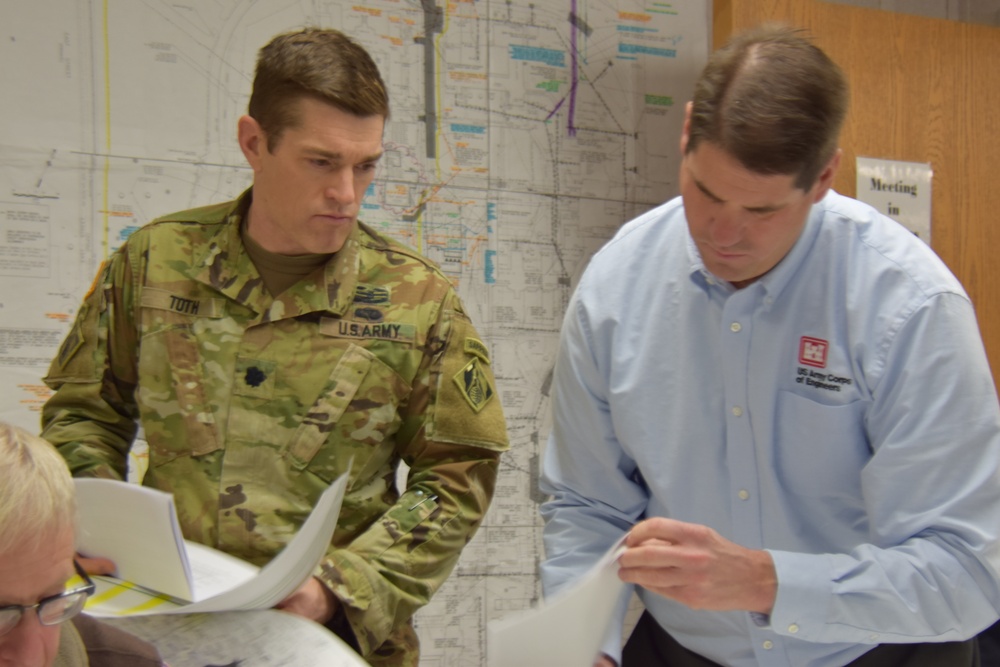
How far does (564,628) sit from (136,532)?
0.55 meters

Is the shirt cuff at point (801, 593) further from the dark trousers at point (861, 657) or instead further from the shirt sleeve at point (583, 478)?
the shirt sleeve at point (583, 478)

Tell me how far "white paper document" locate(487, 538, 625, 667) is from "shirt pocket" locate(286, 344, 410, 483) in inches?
17.3

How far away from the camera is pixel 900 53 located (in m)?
2.83

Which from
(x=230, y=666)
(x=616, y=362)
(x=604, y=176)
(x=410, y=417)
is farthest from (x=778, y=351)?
(x=604, y=176)

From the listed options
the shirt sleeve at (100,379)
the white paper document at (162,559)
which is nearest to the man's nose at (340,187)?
the shirt sleeve at (100,379)

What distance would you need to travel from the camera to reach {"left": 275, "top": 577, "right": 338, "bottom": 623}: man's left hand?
49.4 inches

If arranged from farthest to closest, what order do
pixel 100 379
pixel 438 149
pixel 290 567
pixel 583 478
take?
1. pixel 438 149
2. pixel 100 379
3. pixel 583 478
4. pixel 290 567

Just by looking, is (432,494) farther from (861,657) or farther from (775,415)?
(861,657)

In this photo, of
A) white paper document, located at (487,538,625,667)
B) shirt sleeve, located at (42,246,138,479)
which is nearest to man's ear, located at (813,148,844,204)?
white paper document, located at (487,538,625,667)

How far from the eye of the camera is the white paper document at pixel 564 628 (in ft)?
3.57

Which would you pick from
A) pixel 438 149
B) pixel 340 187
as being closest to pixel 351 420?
pixel 340 187

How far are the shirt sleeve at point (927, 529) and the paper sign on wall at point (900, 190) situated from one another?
5.59 ft

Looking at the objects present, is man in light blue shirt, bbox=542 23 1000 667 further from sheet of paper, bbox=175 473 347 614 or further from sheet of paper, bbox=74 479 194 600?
sheet of paper, bbox=74 479 194 600

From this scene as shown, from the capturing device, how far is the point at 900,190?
2.84 meters
